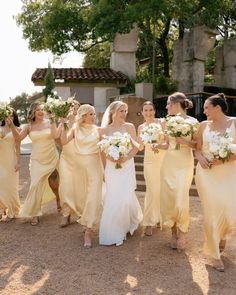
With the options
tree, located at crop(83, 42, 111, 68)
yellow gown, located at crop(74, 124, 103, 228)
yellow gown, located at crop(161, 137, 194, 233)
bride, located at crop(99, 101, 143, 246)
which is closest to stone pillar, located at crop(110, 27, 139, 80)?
tree, located at crop(83, 42, 111, 68)

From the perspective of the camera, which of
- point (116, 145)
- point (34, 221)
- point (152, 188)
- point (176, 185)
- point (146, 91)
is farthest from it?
point (146, 91)

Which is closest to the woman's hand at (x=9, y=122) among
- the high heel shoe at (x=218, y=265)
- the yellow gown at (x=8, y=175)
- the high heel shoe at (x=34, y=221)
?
the yellow gown at (x=8, y=175)

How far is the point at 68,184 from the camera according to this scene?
23.9 ft

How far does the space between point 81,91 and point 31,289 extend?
17280 millimetres

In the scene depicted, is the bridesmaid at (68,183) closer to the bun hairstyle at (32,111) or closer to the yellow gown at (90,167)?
the yellow gown at (90,167)

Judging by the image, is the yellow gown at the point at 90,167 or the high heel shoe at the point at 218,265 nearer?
the high heel shoe at the point at 218,265

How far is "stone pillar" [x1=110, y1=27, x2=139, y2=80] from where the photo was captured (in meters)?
22.6

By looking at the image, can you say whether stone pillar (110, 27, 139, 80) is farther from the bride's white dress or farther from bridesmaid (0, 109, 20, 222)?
the bride's white dress

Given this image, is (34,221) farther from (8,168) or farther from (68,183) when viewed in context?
(8,168)

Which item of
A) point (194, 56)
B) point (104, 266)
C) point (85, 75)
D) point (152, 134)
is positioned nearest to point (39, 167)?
point (152, 134)

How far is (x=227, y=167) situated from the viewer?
543cm

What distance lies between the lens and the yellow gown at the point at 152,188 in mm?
6918

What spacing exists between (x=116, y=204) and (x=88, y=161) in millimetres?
870

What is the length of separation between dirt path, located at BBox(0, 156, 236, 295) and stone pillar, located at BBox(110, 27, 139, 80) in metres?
16.9
